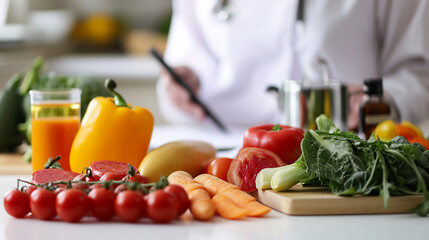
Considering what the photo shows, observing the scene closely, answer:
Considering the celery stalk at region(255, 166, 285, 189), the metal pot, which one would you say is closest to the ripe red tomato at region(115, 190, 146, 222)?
the celery stalk at region(255, 166, 285, 189)

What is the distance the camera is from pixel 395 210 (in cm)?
92

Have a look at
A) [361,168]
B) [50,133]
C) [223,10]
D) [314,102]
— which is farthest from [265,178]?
[223,10]

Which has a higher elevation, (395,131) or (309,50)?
(309,50)

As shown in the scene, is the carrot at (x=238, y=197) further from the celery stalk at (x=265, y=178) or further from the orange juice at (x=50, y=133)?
the orange juice at (x=50, y=133)

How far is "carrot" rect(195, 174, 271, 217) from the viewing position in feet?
2.96

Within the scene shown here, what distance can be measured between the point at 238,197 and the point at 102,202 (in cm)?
20

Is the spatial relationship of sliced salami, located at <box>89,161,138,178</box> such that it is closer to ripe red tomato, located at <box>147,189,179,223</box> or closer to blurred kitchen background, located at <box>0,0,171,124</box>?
ripe red tomato, located at <box>147,189,179,223</box>

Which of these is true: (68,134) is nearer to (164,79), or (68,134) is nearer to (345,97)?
(345,97)

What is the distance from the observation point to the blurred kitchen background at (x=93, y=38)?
10.9 feet

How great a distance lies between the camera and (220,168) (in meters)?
1.13

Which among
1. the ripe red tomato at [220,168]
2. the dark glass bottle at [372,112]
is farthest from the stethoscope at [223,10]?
the ripe red tomato at [220,168]

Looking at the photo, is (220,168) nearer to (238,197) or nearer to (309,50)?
(238,197)

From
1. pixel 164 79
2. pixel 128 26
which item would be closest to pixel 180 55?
pixel 164 79

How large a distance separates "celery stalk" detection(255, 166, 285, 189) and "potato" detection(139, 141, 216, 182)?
0.63 ft
